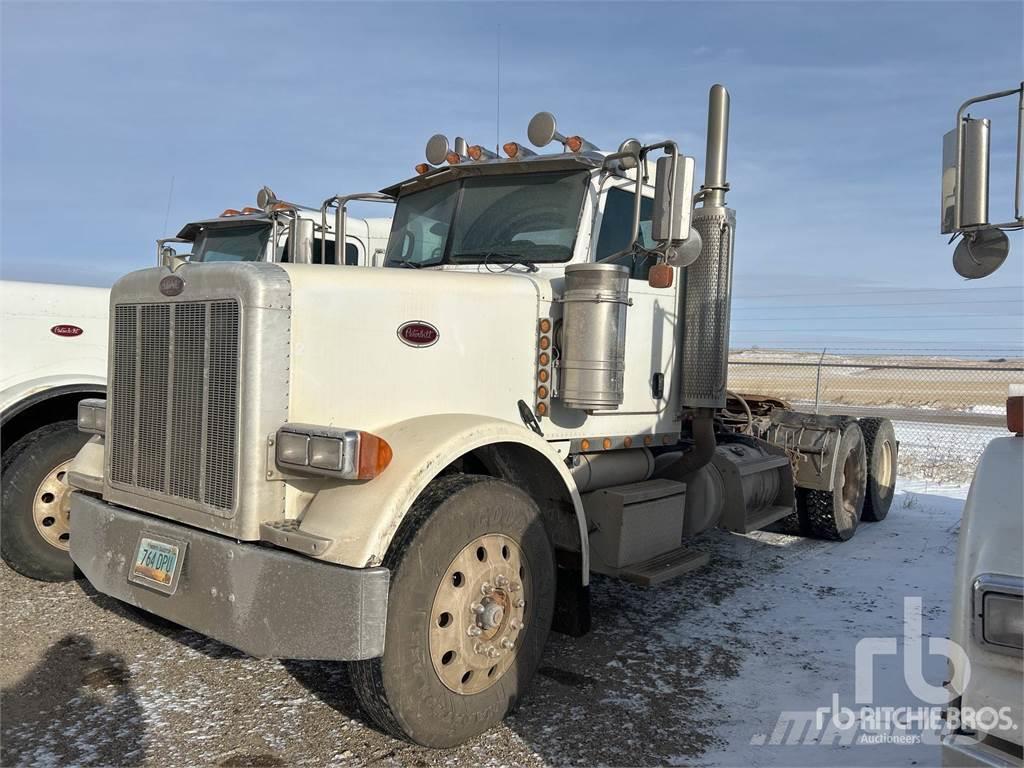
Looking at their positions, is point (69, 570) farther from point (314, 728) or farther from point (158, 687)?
point (314, 728)

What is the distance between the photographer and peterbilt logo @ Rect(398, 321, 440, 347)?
11.0 feet

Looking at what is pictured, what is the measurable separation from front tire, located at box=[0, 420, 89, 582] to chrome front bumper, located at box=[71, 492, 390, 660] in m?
2.10

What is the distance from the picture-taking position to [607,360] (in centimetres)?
393

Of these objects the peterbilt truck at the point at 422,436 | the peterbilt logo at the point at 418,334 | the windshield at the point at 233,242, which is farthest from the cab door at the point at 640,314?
the windshield at the point at 233,242

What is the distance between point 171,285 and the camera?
329cm

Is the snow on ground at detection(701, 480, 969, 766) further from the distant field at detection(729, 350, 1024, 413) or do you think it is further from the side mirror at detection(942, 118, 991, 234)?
the distant field at detection(729, 350, 1024, 413)

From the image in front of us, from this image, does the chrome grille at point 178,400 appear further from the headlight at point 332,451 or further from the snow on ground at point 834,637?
the snow on ground at point 834,637

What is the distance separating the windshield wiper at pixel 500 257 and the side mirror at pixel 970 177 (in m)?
1.98

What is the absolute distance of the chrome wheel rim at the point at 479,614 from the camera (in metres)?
3.11

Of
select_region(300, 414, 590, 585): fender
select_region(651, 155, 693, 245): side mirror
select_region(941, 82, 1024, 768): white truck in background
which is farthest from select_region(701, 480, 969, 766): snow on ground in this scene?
select_region(651, 155, 693, 245): side mirror

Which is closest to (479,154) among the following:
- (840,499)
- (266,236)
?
(266,236)

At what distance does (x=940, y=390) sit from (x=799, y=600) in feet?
110

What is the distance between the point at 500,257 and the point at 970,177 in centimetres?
228

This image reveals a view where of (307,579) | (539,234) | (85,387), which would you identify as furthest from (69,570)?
(539,234)
